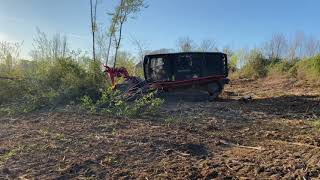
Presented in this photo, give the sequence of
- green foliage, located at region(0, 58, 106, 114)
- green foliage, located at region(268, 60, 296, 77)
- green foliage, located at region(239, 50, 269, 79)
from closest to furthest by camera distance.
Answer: green foliage, located at region(0, 58, 106, 114) → green foliage, located at region(268, 60, 296, 77) → green foliage, located at region(239, 50, 269, 79)

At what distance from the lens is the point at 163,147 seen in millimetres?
6145

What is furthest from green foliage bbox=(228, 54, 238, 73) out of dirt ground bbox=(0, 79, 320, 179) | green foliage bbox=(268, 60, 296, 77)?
dirt ground bbox=(0, 79, 320, 179)

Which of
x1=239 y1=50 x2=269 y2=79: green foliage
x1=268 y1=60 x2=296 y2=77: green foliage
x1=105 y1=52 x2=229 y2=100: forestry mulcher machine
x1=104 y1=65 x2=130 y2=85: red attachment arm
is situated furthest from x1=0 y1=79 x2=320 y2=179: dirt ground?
x1=239 y1=50 x2=269 y2=79: green foliage

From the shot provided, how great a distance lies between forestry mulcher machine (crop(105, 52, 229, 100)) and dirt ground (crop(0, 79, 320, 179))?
3.61m

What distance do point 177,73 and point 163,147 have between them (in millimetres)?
7342

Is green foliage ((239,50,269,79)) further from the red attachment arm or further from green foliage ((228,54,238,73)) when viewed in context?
the red attachment arm

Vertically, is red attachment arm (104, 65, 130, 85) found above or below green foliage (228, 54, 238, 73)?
below

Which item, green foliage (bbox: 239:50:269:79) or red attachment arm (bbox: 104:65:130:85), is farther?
green foliage (bbox: 239:50:269:79)

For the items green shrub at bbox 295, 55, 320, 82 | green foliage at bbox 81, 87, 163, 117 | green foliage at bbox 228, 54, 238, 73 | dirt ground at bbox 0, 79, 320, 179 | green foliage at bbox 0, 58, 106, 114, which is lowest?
dirt ground at bbox 0, 79, 320, 179

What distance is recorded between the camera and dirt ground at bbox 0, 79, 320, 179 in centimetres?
505

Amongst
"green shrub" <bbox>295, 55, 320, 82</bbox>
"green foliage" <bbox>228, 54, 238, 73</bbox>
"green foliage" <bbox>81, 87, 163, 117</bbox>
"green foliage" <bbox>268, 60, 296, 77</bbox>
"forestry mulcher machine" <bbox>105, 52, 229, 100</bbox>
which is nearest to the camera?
"green foliage" <bbox>81, 87, 163, 117</bbox>

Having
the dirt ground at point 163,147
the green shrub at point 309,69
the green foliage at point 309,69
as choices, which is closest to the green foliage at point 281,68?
the green foliage at point 309,69

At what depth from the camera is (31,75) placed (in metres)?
13.5

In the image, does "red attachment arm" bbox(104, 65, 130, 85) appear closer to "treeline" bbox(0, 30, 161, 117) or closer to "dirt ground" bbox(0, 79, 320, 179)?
"treeline" bbox(0, 30, 161, 117)
